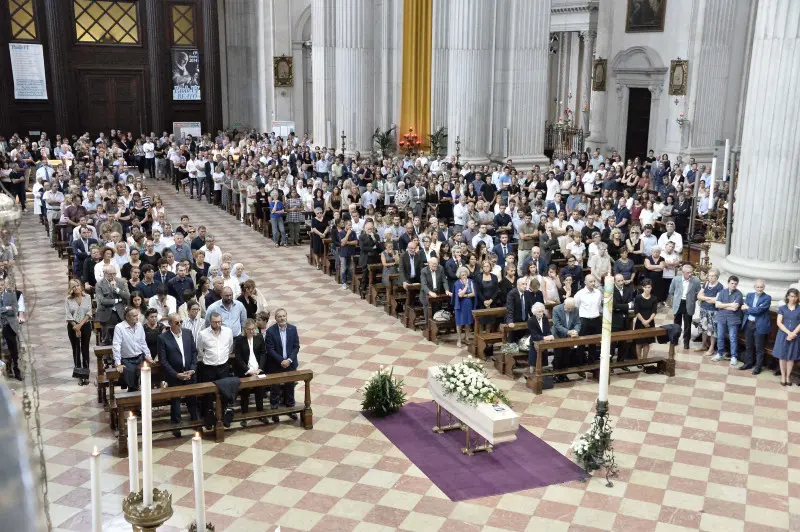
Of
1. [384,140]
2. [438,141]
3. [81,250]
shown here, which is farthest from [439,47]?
[81,250]

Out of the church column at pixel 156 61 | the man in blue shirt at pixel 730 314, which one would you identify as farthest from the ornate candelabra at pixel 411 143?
the man in blue shirt at pixel 730 314

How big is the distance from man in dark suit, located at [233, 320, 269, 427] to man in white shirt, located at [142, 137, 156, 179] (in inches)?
938

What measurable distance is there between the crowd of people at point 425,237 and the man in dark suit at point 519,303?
0.07ft

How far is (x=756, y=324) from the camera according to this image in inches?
489

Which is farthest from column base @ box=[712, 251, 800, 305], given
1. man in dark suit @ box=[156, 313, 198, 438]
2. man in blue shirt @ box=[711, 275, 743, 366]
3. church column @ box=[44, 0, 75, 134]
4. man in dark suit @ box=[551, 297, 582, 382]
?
church column @ box=[44, 0, 75, 134]

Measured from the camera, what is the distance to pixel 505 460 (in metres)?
9.62

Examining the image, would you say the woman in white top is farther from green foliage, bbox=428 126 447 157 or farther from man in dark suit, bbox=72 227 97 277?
man in dark suit, bbox=72 227 97 277

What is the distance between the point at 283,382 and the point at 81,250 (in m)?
7.11

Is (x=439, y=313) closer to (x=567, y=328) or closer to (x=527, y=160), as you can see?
(x=567, y=328)

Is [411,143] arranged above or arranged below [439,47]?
below

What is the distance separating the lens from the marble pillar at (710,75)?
84.3 feet

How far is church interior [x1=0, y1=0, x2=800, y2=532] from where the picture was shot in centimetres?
848

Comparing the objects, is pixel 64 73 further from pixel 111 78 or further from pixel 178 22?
pixel 178 22

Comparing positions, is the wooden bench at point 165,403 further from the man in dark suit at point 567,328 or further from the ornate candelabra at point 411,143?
the ornate candelabra at point 411,143
